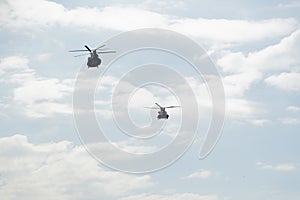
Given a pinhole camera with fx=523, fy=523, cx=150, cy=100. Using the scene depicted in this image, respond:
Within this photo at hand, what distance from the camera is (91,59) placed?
7057 inches
